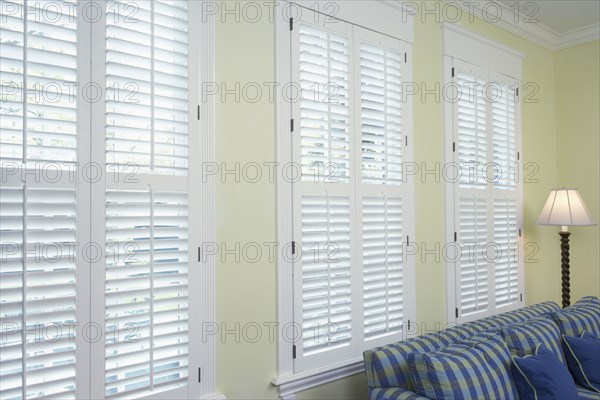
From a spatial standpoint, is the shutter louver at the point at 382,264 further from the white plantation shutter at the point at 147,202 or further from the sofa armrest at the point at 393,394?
the white plantation shutter at the point at 147,202

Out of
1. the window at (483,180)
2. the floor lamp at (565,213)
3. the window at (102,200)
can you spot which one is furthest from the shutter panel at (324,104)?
the floor lamp at (565,213)

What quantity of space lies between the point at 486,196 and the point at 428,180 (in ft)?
2.17

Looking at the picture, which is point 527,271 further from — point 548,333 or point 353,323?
point 353,323

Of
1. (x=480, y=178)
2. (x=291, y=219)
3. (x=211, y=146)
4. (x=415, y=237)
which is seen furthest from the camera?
(x=480, y=178)

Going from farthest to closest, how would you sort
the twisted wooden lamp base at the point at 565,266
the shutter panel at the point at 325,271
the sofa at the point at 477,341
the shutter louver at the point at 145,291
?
the twisted wooden lamp base at the point at 565,266 < the shutter panel at the point at 325,271 < the sofa at the point at 477,341 < the shutter louver at the point at 145,291

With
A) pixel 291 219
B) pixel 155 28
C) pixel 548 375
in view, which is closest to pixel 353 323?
pixel 291 219

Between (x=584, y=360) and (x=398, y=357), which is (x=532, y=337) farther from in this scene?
(x=398, y=357)

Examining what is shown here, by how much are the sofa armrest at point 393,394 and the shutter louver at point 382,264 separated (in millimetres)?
531

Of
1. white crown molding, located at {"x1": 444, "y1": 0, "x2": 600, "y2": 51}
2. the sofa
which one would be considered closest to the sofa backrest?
the sofa

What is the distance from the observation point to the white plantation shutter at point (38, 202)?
1.47 m

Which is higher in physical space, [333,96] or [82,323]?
[333,96]

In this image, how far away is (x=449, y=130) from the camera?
3041mm

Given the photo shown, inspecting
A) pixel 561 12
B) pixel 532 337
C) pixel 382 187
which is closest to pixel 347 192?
pixel 382 187

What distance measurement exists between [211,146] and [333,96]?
0.78 metres
